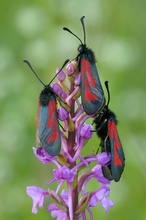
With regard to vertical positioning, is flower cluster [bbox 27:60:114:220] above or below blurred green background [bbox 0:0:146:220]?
below

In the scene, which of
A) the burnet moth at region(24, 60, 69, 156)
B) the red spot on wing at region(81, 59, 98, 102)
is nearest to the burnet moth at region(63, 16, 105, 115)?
the red spot on wing at region(81, 59, 98, 102)

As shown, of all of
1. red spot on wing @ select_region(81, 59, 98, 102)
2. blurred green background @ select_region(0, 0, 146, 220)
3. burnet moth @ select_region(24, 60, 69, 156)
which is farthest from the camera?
blurred green background @ select_region(0, 0, 146, 220)

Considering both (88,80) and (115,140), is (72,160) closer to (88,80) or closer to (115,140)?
(115,140)

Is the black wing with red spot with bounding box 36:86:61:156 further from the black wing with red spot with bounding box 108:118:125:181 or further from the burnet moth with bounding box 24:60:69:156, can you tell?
the black wing with red spot with bounding box 108:118:125:181

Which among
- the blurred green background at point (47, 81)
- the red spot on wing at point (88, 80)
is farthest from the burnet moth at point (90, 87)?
the blurred green background at point (47, 81)

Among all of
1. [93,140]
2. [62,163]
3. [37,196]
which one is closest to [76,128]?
[62,163]

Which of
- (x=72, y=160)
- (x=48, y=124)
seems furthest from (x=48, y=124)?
(x=72, y=160)

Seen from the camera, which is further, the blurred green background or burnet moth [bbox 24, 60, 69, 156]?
the blurred green background

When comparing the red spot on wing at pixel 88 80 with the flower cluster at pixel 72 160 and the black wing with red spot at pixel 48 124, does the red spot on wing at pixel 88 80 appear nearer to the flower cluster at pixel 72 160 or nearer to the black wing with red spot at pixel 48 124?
the flower cluster at pixel 72 160

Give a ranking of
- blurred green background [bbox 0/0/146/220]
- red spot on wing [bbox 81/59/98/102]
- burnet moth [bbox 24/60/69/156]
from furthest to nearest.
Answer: blurred green background [bbox 0/0/146/220] < red spot on wing [bbox 81/59/98/102] < burnet moth [bbox 24/60/69/156]
